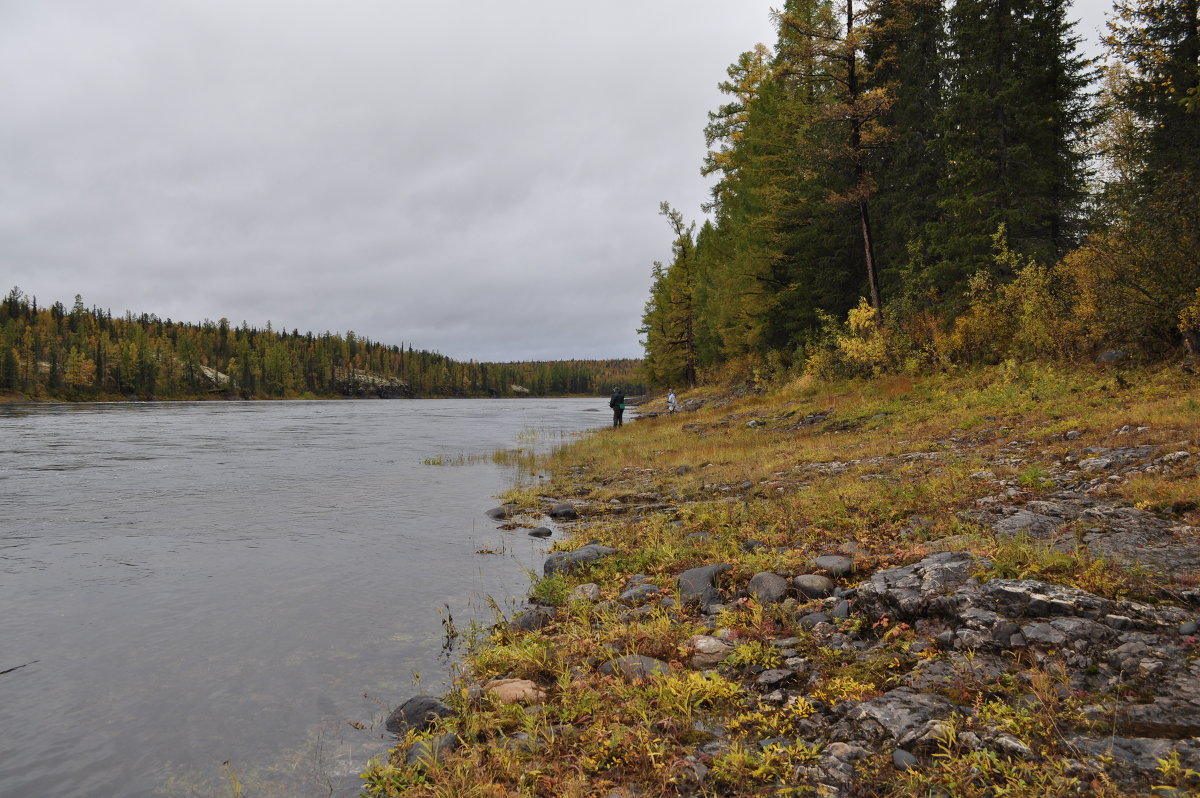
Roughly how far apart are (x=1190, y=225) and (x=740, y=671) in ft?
54.1

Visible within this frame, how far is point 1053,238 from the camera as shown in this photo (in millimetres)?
23875

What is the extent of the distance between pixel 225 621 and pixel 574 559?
15.5 ft

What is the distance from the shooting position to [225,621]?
7629 mm

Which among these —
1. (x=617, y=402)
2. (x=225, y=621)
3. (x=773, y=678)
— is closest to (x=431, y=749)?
(x=773, y=678)

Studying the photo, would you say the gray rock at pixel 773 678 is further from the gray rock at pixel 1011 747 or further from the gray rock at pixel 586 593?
the gray rock at pixel 586 593

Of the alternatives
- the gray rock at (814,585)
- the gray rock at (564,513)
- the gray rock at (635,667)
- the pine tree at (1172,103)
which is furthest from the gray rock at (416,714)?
the pine tree at (1172,103)

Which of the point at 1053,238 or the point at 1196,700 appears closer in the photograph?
the point at 1196,700

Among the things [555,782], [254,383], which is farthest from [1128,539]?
[254,383]

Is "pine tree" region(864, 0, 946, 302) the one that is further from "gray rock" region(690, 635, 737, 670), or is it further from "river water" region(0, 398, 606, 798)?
"gray rock" region(690, 635, 737, 670)

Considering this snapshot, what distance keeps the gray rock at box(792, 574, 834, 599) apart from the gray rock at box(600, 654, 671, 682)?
1811 millimetres

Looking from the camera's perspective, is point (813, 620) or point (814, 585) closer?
point (813, 620)

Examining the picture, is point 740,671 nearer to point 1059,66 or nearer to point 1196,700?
point 1196,700

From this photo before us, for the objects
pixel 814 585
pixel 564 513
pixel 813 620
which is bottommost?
pixel 564 513

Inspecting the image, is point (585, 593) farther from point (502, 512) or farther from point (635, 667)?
point (502, 512)
